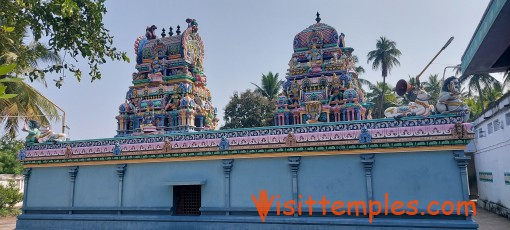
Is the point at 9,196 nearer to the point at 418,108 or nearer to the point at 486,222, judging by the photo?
the point at 418,108

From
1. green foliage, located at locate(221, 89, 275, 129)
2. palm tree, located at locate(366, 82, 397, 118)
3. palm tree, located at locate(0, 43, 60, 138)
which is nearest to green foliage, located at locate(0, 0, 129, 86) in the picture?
palm tree, located at locate(0, 43, 60, 138)

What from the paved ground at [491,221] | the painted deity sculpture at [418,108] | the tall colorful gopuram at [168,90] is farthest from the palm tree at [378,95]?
the painted deity sculpture at [418,108]

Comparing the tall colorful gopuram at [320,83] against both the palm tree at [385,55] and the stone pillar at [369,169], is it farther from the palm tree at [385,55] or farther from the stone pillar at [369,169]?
the palm tree at [385,55]

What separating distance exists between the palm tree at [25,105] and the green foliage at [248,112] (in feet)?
45.9

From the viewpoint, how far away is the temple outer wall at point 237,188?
9.27 m

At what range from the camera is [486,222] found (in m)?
15.8

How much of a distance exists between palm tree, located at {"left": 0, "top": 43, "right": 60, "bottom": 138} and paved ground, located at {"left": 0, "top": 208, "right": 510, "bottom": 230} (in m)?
4.42

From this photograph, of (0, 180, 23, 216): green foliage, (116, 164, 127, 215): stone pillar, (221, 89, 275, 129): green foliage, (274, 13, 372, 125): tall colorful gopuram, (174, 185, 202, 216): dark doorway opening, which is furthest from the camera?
(221, 89, 275, 129): green foliage

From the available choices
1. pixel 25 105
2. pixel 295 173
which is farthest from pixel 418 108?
pixel 25 105

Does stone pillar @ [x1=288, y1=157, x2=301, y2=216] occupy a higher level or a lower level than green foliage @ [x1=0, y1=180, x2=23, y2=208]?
higher

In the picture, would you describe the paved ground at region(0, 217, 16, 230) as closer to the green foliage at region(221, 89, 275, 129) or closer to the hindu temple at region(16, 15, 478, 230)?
the hindu temple at region(16, 15, 478, 230)

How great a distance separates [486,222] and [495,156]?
3.73 meters

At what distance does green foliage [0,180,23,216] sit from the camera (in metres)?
20.7

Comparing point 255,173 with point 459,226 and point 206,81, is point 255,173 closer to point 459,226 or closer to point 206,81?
point 459,226
